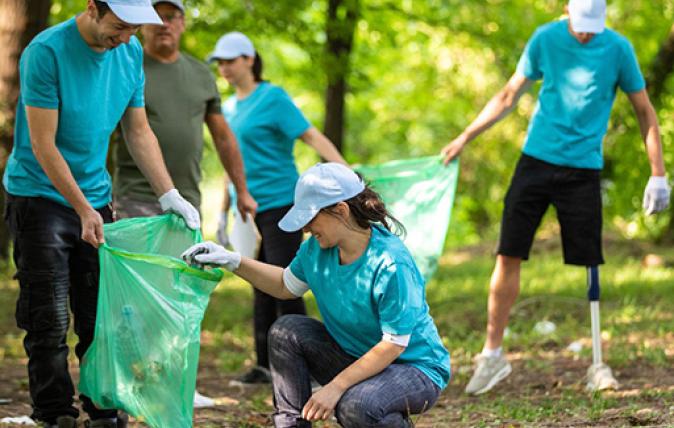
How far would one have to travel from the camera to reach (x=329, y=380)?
11.9ft

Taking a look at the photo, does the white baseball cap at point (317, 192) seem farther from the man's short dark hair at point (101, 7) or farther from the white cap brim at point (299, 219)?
the man's short dark hair at point (101, 7)

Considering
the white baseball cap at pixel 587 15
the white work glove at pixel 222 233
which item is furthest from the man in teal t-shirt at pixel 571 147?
the white work glove at pixel 222 233

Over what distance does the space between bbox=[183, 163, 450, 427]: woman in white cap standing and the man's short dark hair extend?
34.0 inches

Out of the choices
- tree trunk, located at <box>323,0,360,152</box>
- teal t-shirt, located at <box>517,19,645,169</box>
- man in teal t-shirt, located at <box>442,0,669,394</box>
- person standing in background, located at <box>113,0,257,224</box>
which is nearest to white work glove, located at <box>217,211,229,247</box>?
person standing in background, located at <box>113,0,257,224</box>

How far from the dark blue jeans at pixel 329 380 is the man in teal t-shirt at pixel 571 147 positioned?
1594mm

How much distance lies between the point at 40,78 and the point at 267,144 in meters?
1.91

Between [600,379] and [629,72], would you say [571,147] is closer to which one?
[629,72]

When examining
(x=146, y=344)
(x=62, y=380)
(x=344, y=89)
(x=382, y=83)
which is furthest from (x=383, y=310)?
(x=382, y=83)

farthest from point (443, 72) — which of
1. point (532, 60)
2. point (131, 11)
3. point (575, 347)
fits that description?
point (131, 11)

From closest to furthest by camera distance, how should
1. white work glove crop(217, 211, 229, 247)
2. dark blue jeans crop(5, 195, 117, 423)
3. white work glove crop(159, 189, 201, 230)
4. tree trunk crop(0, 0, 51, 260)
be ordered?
dark blue jeans crop(5, 195, 117, 423)
white work glove crop(159, 189, 201, 230)
white work glove crop(217, 211, 229, 247)
tree trunk crop(0, 0, 51, 260)

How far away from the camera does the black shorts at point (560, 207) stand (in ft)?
16.2

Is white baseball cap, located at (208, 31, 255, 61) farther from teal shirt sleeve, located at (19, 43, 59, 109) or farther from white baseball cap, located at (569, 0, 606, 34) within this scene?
teal shirt sleeve, located at (19, 43, 59, 109)

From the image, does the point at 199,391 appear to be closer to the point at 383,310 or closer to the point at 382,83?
the point at 383,310

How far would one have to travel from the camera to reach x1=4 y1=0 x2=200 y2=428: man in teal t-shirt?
357cm
